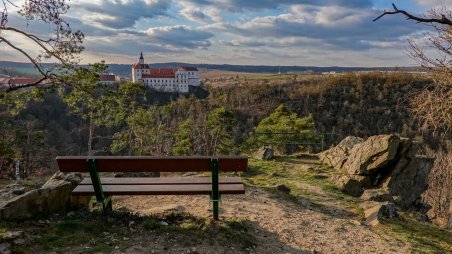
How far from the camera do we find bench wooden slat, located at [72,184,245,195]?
487cm

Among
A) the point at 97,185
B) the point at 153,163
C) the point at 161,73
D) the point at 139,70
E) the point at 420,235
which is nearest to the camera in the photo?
the point at 153,163

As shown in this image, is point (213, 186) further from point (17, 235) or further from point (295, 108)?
point (295, 108)

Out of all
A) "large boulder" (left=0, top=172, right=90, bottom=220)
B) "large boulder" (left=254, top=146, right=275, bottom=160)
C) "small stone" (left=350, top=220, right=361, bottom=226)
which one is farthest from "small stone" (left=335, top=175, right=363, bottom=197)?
"large boulder" (left=0, top=172, right=90, bottom=220)

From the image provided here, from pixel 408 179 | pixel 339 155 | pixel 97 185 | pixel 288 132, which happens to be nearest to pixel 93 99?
pixel 288 132

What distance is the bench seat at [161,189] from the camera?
4867 millimetres

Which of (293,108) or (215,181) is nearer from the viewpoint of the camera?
(215,181)

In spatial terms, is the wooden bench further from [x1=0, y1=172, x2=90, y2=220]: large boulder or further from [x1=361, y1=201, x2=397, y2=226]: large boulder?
[x1=361, y1=201, x2=397, y2=226]: large boulder

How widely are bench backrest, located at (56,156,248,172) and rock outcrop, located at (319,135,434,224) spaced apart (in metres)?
5.78

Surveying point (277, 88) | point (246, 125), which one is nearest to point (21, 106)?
point (246, 125)

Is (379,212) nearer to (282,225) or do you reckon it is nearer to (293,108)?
(282,225)

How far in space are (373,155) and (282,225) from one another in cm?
578

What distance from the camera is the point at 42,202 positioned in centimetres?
498

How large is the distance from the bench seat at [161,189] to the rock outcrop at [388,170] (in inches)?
215

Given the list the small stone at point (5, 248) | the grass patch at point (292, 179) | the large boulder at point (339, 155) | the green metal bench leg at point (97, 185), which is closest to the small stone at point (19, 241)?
the small stone at point (5, 248)
